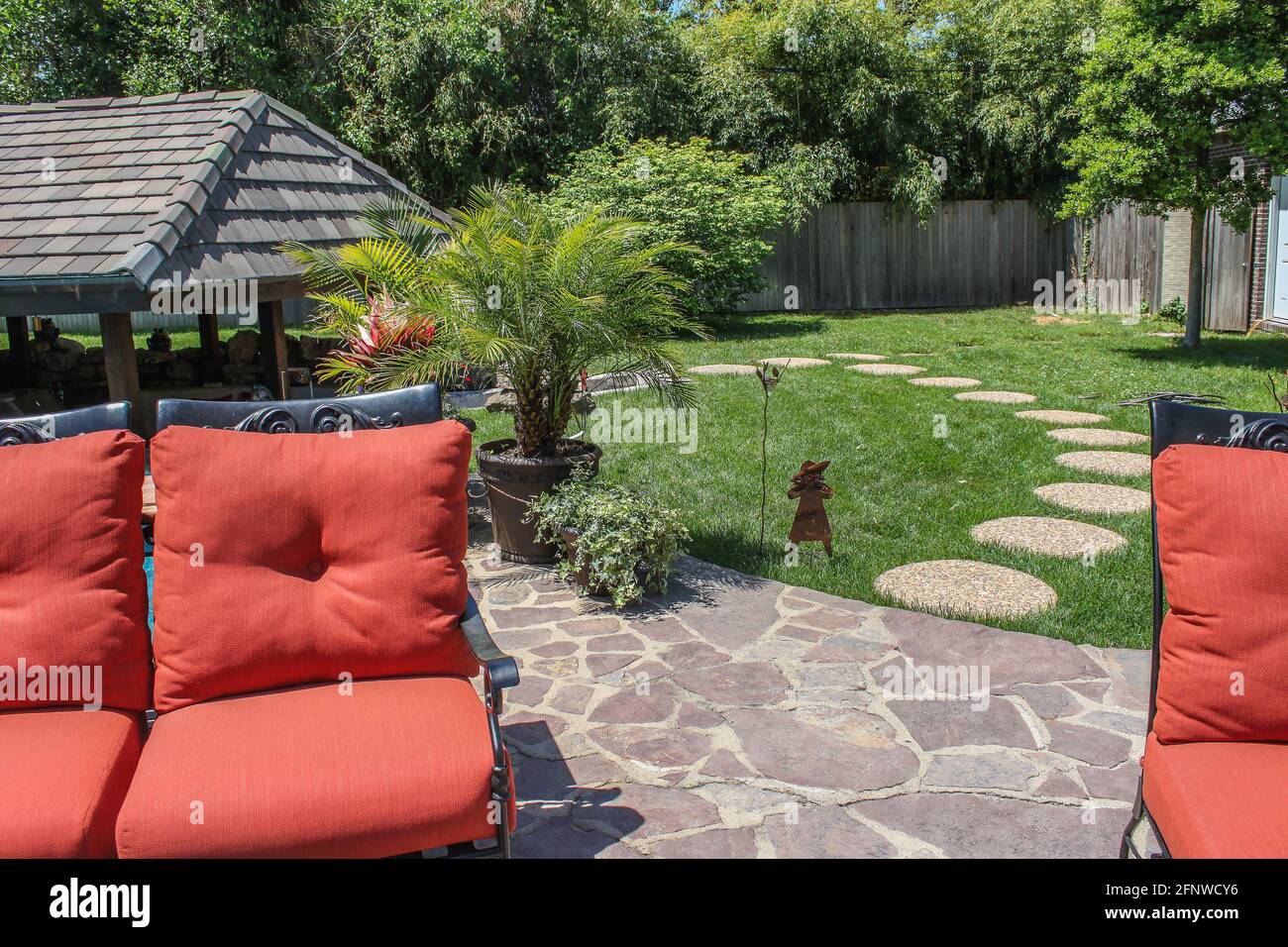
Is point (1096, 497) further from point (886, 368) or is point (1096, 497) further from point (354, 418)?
point (886, 368)

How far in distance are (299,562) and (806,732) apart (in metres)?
1.96

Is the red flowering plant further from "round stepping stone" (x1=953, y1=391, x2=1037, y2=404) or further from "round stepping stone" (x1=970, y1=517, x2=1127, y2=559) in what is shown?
"round stepping stone" (x1=953, y1=391, x2=1037, y2=404)

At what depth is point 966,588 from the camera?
16.9 ft

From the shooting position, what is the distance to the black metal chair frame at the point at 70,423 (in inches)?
116

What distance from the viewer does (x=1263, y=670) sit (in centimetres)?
232

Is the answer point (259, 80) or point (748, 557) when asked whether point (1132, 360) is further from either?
point (259, 80)

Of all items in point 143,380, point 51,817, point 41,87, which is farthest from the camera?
point 41,87

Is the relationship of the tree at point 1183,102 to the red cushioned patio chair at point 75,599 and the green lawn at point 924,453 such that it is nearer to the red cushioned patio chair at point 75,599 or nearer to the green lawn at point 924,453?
the green lawn at point 924,453

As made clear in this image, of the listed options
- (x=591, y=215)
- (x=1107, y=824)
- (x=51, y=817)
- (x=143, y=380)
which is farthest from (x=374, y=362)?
(x=143, y=380)

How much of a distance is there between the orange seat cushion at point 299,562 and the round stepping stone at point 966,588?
2.84m

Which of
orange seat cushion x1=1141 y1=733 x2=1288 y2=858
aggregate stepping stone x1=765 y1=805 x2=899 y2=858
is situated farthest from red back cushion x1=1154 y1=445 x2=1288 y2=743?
aggregate stepping stone x1=765 y1=805 x2=899 y2=858

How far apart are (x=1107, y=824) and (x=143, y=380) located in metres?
9.50

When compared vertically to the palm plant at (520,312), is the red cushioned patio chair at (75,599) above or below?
below

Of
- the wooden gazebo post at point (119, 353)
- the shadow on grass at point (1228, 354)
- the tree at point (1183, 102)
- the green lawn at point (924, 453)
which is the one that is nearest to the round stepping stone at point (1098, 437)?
the green lawn at point (924, 453)
